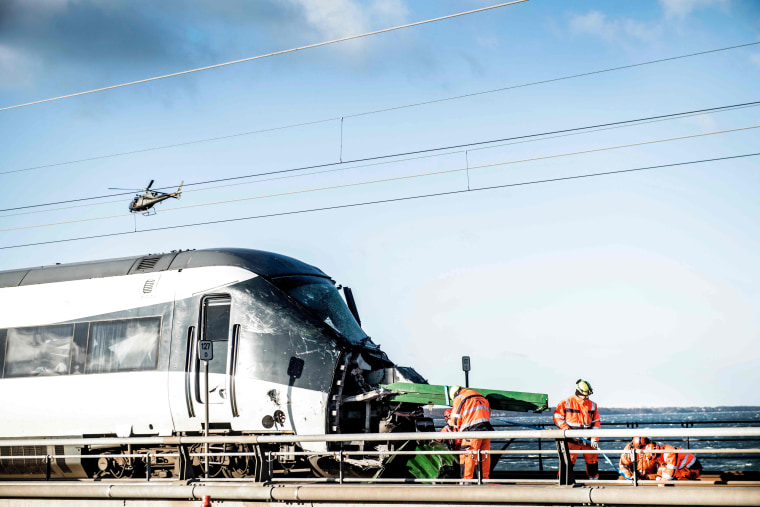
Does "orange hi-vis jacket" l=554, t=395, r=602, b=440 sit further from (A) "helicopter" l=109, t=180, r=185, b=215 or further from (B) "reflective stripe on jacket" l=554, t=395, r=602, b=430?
(A) "helicopter" l=109, t=180, r=185, b=215

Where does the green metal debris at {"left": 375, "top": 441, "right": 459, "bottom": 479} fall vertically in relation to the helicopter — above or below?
below

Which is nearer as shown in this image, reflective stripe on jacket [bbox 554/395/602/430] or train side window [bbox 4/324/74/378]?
reflective stripe on jacket [bbox 554/395/602/430]

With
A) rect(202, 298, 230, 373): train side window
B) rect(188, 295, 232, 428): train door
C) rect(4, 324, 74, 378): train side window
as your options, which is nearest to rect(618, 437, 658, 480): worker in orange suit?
rect(188, 295, 232, 428): train door

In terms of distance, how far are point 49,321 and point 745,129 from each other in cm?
1265

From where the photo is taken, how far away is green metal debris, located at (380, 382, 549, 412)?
462 inches

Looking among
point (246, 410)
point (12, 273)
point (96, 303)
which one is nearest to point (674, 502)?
point (246, 410)

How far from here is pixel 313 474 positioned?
1188 cm

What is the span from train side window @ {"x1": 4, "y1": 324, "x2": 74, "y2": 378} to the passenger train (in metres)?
0.02

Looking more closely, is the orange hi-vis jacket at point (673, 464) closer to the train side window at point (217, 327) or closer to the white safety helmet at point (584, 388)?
the white safety helmet at point (584, 388)

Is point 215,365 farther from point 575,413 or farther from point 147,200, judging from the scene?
point 147,200

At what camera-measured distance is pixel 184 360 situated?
12586 mm

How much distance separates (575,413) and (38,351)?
9560 millimetres

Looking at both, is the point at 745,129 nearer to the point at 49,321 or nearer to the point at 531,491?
the point at 531,491

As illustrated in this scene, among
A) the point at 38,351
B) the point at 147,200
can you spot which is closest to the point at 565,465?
the point at 38,351
